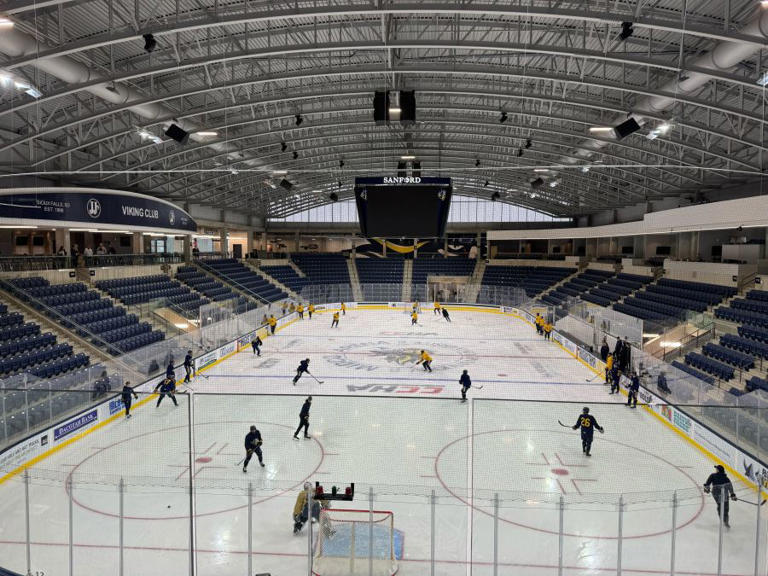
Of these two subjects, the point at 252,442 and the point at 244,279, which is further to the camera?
the point at 244,279

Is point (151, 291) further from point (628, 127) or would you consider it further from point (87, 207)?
point (628, 127)

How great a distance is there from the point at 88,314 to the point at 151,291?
5.98 metres

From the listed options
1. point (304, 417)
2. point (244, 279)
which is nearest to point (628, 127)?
point (304, 417)

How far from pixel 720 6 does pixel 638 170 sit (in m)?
15.7

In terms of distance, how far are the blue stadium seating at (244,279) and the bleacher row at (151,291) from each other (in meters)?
6.67

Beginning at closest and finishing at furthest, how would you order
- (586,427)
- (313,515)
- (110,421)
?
1. (313,515)
2. (586,427)
3. (110,421)

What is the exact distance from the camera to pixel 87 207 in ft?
56.7

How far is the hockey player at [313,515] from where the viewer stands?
254 inches

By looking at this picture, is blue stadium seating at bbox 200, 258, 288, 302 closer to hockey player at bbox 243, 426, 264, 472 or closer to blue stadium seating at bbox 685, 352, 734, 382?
hockey player at bbox 243, 426, 264, 472

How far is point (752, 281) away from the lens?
2084 cm

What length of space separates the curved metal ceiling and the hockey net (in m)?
10.2

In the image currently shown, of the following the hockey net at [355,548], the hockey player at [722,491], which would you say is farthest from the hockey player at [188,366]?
the hockey player at [722,491]

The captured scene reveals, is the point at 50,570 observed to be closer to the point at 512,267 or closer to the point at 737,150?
the point at 737,150

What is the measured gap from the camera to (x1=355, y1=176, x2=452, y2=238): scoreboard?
67.2 ft
